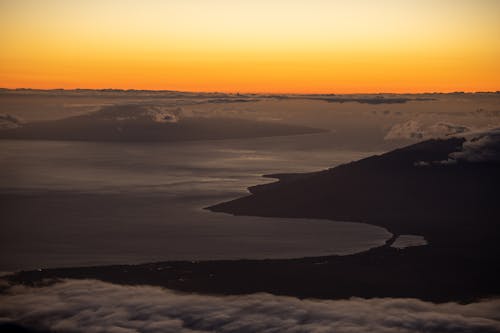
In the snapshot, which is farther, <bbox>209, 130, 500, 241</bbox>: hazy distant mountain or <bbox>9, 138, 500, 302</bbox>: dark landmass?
<bbox>209, 130, 500, 241</bbox>: hazy distant mountain

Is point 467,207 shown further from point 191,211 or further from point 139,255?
point 139,255

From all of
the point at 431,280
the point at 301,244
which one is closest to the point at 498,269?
the point at 431,280

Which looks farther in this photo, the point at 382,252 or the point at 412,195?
the point at 412,195

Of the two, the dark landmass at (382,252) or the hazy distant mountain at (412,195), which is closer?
the dark landmass at (382,252)
